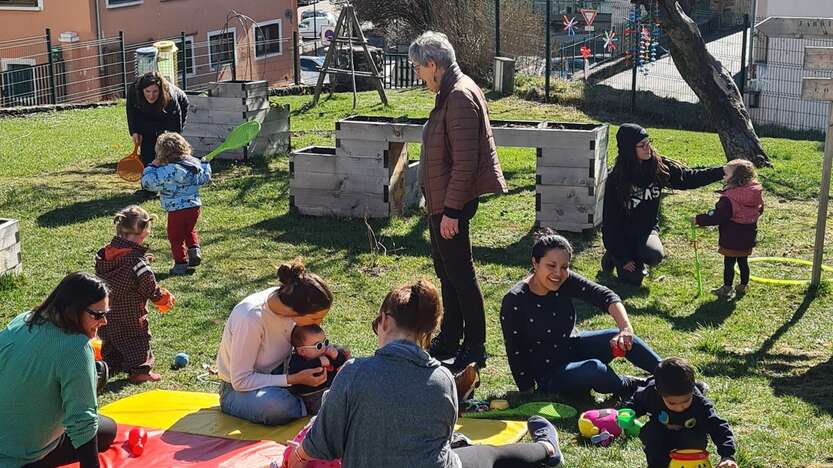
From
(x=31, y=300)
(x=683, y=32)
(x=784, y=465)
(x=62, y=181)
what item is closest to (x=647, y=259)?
(x=784, y=465)

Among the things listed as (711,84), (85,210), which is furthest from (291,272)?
(711,84)

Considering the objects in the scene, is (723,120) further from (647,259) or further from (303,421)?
(303,421)

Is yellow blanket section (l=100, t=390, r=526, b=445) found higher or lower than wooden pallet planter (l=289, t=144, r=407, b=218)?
lower

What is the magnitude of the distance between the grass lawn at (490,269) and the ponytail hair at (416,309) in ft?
5.29

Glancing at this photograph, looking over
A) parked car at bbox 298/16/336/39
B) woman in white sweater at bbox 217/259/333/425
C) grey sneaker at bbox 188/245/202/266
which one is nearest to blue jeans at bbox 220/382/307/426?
woman in white sweater at bbox 217/259/333/425

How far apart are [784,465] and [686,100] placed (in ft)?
52.6

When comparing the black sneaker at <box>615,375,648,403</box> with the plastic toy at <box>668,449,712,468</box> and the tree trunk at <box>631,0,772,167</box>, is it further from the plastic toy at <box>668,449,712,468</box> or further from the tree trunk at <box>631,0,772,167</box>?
the tree trunk at <box>631,0,772,167</box>

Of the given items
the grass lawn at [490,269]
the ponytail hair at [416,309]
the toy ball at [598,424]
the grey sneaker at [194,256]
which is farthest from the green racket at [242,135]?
the ponytail hair at [416,309]

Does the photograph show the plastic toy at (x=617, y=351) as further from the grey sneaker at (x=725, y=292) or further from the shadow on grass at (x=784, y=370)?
the grey sneaker at (x=725, y=292)

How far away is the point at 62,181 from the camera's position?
12.0 m

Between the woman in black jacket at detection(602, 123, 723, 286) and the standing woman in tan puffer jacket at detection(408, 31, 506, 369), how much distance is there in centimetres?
224

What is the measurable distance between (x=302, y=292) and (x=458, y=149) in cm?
156

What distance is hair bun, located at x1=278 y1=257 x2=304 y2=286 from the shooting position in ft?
17.4

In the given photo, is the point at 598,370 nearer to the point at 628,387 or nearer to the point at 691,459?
the point at 628,387
